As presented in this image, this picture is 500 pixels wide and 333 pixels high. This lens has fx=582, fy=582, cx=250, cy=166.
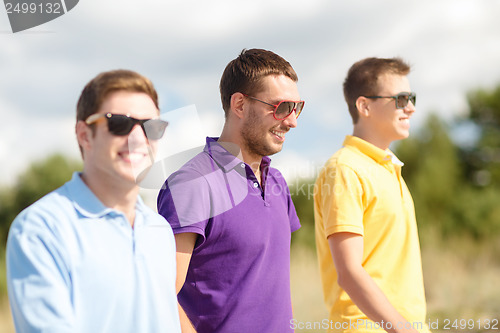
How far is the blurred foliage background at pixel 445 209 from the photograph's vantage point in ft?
33.0

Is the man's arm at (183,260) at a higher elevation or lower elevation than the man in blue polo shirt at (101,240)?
lower

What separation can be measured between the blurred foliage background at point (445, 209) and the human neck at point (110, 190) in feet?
23.3

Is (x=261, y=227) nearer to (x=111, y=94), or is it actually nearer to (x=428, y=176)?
(x=111, y=94)

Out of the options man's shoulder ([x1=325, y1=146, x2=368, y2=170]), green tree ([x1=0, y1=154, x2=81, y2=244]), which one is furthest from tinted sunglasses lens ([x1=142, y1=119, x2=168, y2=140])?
green tree ([x1=0, y1=154, x2=81, y2=244])

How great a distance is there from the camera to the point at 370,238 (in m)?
3.18

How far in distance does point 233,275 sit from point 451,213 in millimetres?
16367

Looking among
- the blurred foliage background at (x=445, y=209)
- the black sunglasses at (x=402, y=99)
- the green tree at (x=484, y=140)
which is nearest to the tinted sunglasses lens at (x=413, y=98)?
the black sunglasses at (x=402, y=99)

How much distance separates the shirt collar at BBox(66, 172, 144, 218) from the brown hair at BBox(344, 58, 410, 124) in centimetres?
226

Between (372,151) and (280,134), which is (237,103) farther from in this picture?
(372,151)

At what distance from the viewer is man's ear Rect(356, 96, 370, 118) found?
146 inches

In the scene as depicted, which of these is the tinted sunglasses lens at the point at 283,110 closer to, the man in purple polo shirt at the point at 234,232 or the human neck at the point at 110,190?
the man in purple polo shirt at the point at 234,232

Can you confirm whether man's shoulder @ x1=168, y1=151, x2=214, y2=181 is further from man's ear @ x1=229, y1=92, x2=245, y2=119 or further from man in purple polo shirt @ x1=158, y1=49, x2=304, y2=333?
man's ear @ x1=229, y1=92, x2=245, y2=119

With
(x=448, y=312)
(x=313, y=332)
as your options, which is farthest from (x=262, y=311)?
(x=448, y=312)

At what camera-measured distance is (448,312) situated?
9547 mm
